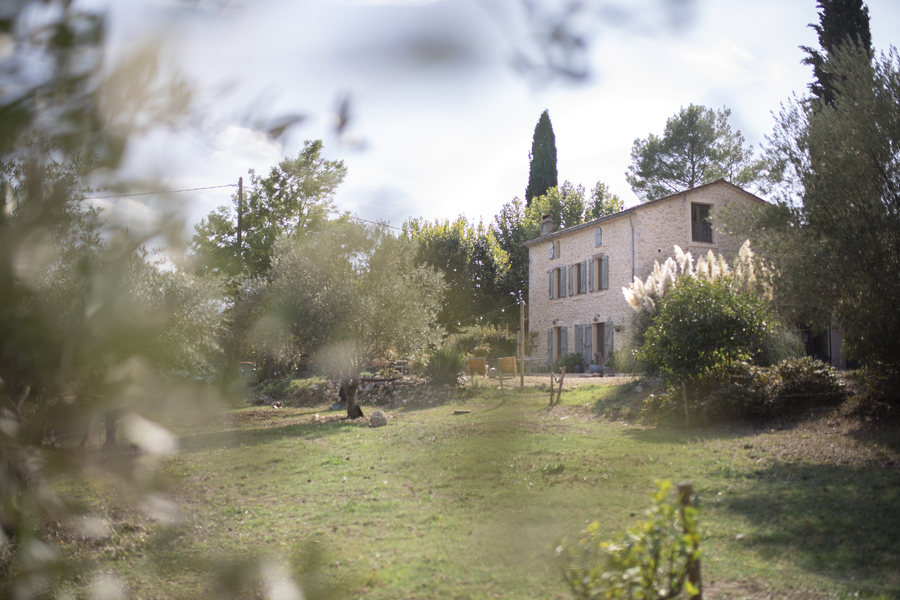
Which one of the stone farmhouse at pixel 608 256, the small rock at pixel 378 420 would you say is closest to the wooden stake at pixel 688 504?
the small rock at pixel 378 420

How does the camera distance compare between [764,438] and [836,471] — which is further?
[764,438]

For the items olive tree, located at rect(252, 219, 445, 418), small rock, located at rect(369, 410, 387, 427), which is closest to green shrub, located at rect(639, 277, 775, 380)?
olive tree, located at rect(252, 219, 445, 418)

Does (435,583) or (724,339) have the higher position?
(724,339)

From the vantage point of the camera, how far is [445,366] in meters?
24.7

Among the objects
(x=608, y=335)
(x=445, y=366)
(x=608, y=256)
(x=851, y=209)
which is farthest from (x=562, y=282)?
(x=851, y=209)

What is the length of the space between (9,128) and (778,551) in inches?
242

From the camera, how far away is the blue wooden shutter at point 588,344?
106ft

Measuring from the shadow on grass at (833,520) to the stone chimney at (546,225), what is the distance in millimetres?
29959

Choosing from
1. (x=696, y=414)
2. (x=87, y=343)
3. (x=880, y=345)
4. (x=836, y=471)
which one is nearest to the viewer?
(x=87, y=343)

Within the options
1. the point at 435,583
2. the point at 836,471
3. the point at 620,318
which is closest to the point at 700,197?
the point at 620,318

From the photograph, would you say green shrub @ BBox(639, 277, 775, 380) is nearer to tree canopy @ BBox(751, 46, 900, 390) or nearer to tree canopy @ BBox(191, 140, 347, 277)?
tree canopy @ BBox(751, 46, 900, 390)

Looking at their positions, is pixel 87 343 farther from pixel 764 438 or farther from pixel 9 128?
pixel 764 438

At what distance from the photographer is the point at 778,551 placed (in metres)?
5.32

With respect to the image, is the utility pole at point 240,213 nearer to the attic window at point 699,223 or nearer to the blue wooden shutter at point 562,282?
the attic window at point 699,223
